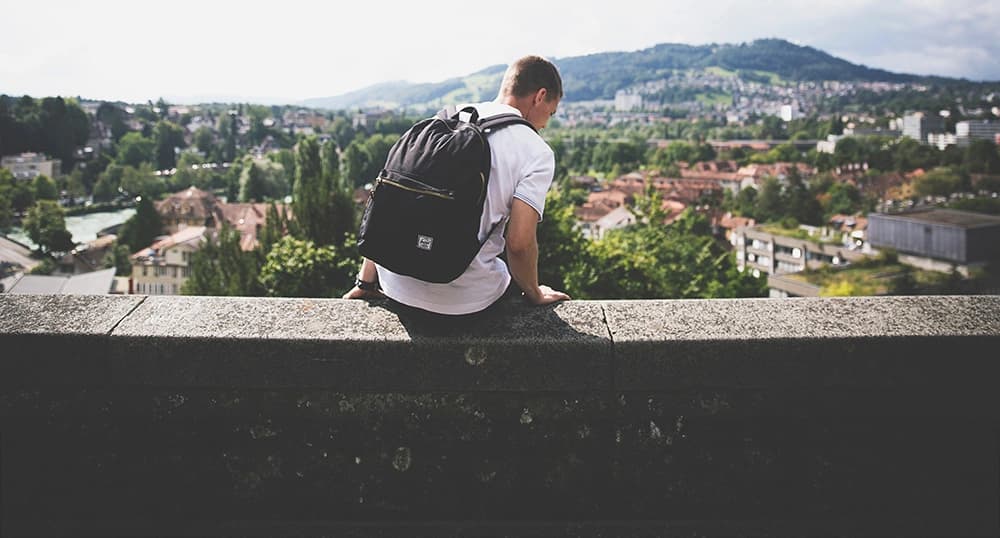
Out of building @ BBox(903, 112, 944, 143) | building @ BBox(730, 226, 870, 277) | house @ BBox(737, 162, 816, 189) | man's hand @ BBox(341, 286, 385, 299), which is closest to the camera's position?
man's hand @ BBox(341, 286, 385, 299)

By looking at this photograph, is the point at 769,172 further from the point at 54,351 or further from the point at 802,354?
the point at 54,351

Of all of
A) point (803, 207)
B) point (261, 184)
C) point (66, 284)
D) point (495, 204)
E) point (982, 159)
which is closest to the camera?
point (495, 204)

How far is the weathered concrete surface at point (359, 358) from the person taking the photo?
223 cm

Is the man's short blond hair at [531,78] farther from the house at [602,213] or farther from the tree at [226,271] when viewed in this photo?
the house at [602,213]

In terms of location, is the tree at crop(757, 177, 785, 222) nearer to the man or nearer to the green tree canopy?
the green tree canopy

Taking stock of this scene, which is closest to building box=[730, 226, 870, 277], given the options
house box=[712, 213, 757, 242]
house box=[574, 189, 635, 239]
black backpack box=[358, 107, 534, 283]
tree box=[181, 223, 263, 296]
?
house box=[712, 213, 757, 242]

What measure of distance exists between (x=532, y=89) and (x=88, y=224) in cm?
9610

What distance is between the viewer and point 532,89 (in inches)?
105

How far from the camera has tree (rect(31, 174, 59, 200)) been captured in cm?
8150

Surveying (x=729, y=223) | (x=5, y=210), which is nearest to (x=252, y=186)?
(x=5, y=210)

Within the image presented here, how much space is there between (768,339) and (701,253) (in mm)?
33138

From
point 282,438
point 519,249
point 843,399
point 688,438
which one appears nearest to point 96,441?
point 282,438

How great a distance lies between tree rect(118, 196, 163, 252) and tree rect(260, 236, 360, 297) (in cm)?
4353

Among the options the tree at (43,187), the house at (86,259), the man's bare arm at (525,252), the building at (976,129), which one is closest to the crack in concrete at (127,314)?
the man's bare arm at (525,252)
